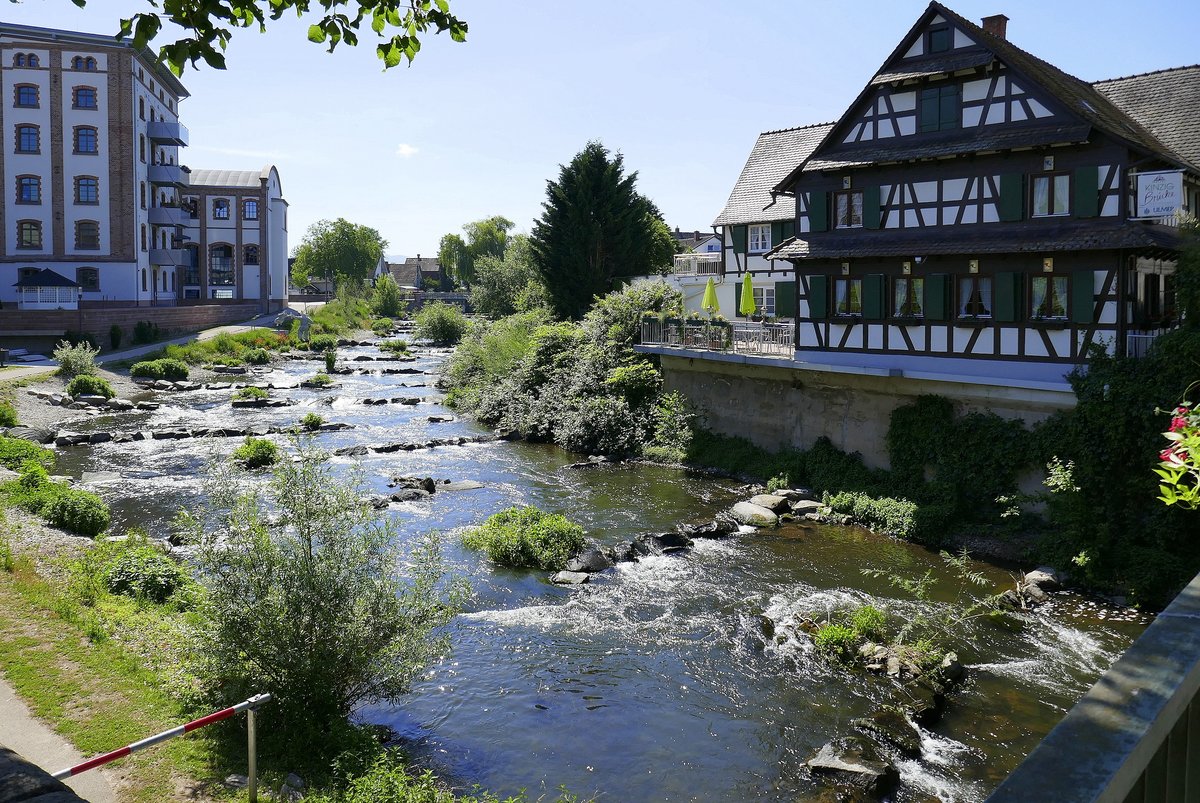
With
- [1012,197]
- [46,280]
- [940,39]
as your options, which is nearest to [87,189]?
[46,280]

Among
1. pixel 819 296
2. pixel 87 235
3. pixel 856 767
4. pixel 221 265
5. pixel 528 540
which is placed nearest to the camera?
pixel 856 767

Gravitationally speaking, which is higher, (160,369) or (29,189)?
(29,189)

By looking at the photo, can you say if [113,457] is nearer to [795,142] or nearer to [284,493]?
[284,493]

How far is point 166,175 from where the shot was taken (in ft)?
208

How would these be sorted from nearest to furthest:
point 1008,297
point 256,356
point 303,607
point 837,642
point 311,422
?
point 303,607 → point 837,642 → point 1008,297 → point 311,422 → point 256,356

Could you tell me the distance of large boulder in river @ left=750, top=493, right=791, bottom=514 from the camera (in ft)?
77.7

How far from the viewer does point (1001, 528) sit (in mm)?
20797

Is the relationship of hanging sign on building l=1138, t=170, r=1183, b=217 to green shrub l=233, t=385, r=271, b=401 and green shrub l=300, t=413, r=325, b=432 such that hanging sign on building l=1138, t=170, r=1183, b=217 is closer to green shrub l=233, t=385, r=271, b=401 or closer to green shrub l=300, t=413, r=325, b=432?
green shrub l=300, t=413, r=325, b=432

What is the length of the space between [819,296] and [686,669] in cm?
1509

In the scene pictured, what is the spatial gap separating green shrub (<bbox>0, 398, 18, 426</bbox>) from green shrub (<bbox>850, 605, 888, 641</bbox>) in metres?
28.8

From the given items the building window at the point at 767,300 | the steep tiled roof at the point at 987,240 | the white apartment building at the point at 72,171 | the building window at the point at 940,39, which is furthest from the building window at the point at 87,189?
the building window at the point at 940,39

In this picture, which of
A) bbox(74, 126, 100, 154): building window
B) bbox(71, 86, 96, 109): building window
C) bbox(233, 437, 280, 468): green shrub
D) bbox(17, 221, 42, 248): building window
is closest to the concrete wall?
bbox(233, 437, 280, 468): green shrub

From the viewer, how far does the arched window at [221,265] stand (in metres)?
82.4

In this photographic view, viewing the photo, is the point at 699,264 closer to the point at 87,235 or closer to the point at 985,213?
the point at 985,213
